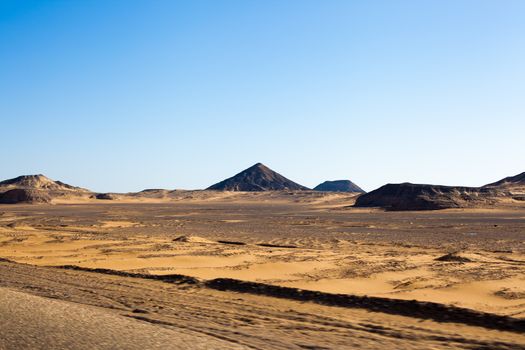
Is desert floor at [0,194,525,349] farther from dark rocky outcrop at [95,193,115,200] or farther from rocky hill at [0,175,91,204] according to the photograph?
dark rocky outcrop at [95,193,115,200]

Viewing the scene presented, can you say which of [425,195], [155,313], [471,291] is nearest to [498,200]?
[425,195]

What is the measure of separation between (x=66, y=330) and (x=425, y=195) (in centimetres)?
7845

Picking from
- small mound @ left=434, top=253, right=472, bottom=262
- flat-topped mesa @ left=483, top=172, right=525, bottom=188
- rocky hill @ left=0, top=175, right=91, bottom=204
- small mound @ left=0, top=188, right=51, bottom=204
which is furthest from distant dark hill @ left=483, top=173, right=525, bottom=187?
small mound @ left=434, top=253, right=472, bottom=262

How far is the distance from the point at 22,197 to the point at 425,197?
78990 millimetres

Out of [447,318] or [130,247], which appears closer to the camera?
[447,318]

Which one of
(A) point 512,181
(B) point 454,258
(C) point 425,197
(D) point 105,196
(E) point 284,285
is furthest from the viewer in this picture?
(D) point 105,196

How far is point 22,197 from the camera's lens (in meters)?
114

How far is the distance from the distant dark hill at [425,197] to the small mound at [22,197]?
64.8 m

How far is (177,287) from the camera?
570 inches

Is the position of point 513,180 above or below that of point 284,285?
above

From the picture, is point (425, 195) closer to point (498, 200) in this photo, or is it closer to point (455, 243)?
point (498, 200)

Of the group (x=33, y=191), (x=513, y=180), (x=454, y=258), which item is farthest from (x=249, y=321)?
(x=513, y=180)

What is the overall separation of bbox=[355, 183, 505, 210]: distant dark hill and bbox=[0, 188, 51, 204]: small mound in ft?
213

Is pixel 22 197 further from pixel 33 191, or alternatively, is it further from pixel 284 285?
pixel 284 285
